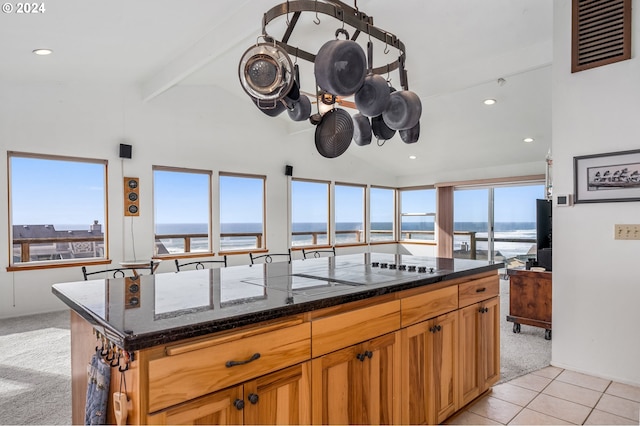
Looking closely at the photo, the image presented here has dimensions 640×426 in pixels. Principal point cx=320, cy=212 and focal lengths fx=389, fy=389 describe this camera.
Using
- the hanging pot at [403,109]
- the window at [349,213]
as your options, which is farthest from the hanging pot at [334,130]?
the window at [349,213]

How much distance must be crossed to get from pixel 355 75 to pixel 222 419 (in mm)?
1565

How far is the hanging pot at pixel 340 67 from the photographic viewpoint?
72.2 inches

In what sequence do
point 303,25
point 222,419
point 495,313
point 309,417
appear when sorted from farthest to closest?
point 303,25 → point 495,313 → point 309,417 → point 222,419

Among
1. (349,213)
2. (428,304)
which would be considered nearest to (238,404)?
(428,304)

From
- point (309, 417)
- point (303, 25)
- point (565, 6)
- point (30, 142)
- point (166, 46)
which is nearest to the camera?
point (309, 417)

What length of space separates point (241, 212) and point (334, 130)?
5.03 metres

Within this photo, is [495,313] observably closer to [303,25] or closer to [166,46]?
[303,25]

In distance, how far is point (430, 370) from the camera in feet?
6.73

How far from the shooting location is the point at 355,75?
190 cm

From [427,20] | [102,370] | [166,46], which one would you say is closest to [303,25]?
[427,20]

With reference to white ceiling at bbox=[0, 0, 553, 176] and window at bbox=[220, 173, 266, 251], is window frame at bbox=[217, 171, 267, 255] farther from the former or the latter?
white ceiling at bbox=[0, 0, 553, 176]

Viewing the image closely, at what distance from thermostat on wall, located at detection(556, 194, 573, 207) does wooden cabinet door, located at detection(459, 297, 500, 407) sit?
109cm

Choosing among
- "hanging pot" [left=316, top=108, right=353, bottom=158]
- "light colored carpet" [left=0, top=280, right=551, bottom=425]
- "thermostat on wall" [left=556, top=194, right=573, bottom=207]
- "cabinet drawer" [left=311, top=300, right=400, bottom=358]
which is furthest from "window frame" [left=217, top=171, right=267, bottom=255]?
"cabinet drawer" [left=311, top=300, right=400, bottom=358]

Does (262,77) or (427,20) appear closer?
(262,77)
